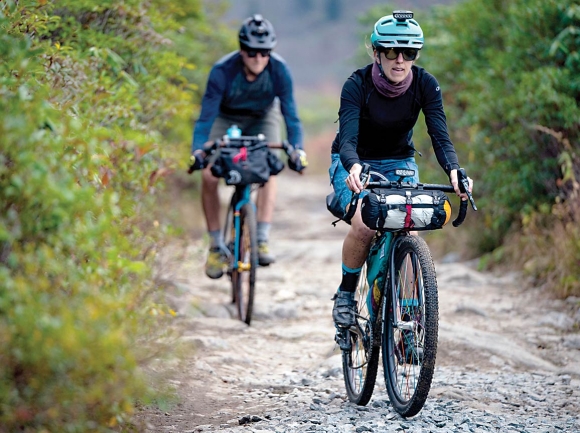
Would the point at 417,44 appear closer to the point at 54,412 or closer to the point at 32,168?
the point at 32,168

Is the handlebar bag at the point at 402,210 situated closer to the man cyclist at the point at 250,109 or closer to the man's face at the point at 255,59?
the man cyclist at the point at 250,109

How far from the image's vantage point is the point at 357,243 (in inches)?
170

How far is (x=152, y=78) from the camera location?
6.16m

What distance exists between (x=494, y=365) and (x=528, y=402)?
2.86ft

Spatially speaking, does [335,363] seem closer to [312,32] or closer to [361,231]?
[361,231]

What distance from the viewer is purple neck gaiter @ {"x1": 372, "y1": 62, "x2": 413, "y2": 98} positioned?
4246 mm

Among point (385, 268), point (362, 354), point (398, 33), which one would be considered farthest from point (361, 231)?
point (398, 33)

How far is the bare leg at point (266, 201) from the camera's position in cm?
684

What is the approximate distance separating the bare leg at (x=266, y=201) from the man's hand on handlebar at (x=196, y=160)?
0.76 meters

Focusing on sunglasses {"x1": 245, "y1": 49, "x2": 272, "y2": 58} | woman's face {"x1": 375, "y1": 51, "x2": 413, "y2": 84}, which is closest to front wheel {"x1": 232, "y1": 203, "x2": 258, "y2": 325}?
sunglasses {"x1": 245, "y1": 49, "x2": 272, "y2": 58}

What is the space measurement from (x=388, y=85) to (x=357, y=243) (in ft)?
2.87

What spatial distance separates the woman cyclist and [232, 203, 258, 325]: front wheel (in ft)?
6.43

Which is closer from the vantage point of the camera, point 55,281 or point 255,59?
point 55,281

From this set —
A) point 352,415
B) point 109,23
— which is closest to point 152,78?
point 109,23
